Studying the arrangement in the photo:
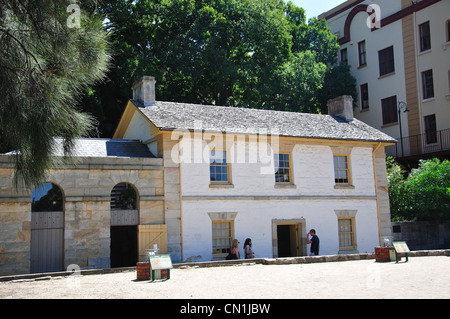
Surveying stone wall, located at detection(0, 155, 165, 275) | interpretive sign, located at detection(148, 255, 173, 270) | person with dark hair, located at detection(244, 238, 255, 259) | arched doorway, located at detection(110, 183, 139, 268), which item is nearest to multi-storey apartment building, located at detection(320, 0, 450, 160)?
person with dark hair, located at detection(244, 238, 255, 259)

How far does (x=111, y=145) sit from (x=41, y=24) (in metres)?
11.5

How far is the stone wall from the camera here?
17.0 m

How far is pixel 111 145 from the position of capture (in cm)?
2094

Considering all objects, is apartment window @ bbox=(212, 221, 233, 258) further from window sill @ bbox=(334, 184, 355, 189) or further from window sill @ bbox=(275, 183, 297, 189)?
window sill @ bbox=(334, 184, 355, 189)

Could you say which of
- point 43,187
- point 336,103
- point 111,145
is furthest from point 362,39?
point 43,187

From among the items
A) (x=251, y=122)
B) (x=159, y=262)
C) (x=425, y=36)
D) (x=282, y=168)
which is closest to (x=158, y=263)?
(x=159, y=262)

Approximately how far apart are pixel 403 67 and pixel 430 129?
14.6 ft

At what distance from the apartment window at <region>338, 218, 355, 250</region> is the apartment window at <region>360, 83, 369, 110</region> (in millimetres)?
14002

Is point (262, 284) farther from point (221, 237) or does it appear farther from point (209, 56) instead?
point (209, 56)

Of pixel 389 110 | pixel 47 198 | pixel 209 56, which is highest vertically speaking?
pixel 209 56

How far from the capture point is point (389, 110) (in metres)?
34.1

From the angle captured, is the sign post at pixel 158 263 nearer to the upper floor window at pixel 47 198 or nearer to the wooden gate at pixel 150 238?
the wooden gate at pixel 150 238

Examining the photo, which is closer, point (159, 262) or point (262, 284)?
point (262, 284)
